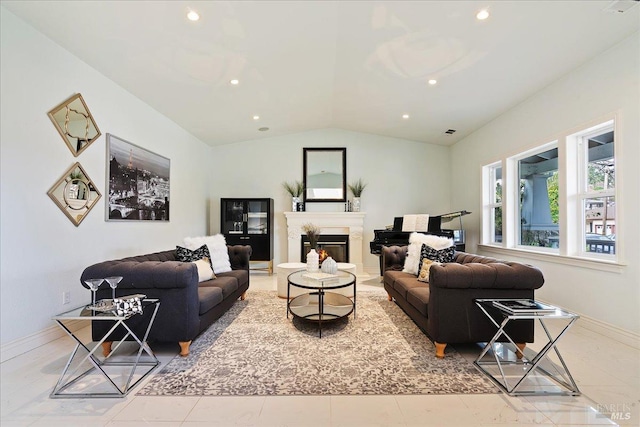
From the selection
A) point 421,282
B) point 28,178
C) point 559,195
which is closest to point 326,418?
point 421,282

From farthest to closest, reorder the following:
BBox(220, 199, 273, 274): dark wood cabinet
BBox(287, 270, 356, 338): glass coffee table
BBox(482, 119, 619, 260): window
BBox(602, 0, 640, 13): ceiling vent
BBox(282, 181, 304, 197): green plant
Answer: BBox(282, 181, 304, 197): green plant
BBox(220, 199, 273, 274): dark wood cabinet
BBox(482, 119, 619, 260): window
BBox(287, 270, 356, 338): glass coffee table
BBox(602, 0, 640, 13): ceiling vent

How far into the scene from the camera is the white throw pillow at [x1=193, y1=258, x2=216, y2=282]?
3.36m

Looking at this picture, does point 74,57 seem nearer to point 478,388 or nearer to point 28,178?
point 28,178

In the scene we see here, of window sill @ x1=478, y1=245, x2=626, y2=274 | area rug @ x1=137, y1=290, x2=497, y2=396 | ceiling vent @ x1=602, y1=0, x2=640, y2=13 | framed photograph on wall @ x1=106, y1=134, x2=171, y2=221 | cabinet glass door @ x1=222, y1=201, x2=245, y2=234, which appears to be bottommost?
area rug @ x1=137, y1=290, x2=497, y2=396

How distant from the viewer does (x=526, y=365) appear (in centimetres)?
237

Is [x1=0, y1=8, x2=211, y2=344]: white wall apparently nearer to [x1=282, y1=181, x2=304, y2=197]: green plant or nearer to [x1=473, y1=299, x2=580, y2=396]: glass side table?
[x1=282, y1=181, x2=304, y2=197]: green plant

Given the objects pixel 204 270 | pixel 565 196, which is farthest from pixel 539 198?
pixel 204 270

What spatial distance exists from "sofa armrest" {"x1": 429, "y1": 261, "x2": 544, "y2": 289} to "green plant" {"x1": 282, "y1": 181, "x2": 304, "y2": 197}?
455cm

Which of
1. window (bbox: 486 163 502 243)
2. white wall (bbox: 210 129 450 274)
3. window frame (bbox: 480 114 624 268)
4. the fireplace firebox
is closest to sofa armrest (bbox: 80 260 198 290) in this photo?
window frame (bbox: 480 114 624 268)

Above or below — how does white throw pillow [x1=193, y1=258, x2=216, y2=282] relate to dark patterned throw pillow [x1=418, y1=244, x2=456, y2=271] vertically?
below

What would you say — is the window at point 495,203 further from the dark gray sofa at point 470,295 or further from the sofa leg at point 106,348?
the sofa leg at point 106,348

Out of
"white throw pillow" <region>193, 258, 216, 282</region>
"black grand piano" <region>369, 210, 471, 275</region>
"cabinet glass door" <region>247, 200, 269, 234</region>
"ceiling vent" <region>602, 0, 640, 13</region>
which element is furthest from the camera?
"cabinet glass door" <region>247, 200, 269, 234</region>

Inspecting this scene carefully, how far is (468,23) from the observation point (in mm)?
2824

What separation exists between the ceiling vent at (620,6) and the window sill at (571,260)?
2234 mm
